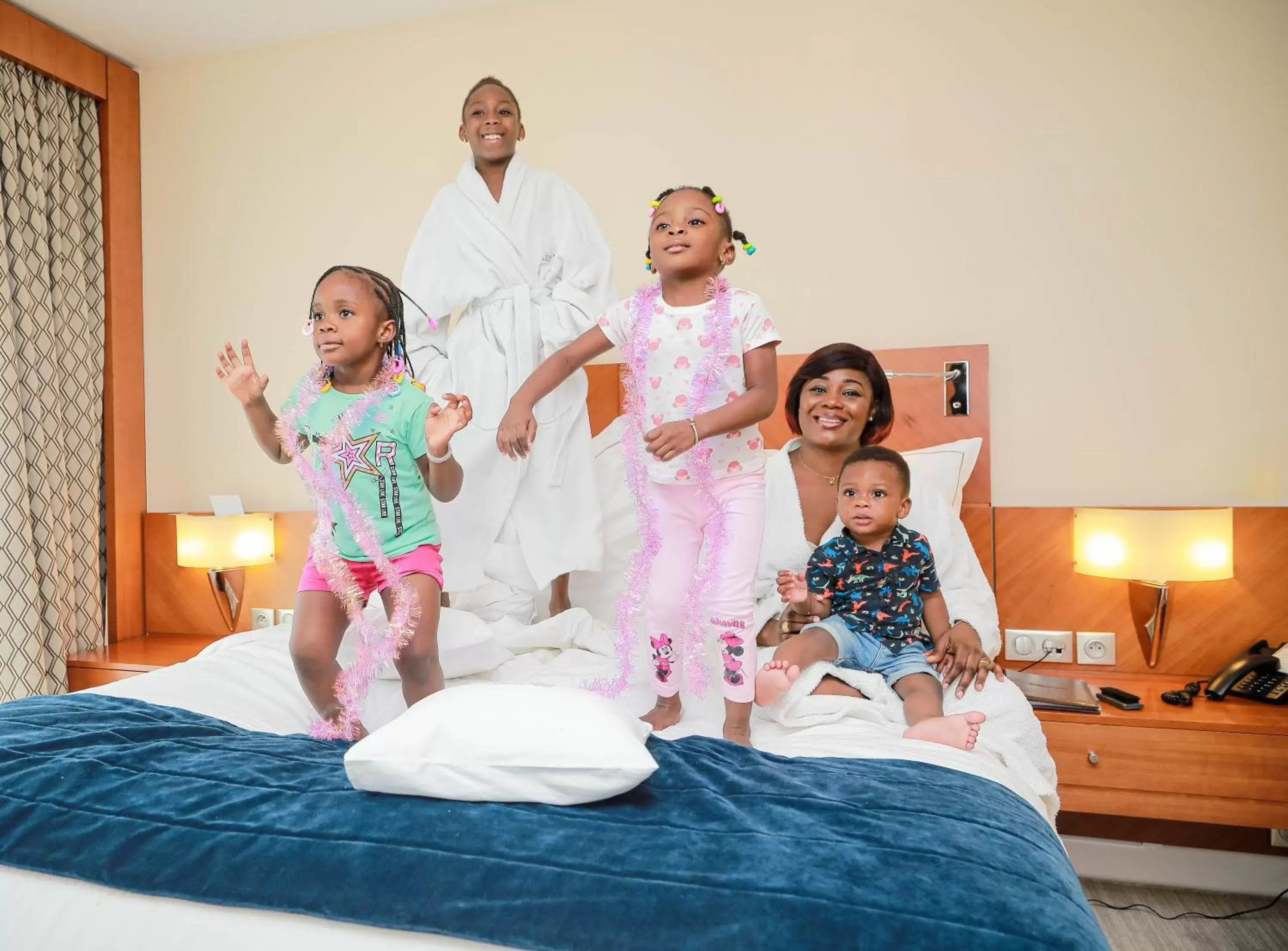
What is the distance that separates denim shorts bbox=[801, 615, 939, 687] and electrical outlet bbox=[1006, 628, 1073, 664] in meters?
0.87

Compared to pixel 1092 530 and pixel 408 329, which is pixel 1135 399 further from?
pixel 408 329

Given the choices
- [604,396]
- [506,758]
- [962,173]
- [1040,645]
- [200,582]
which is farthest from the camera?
[200,582]

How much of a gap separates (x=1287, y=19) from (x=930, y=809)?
103 inches

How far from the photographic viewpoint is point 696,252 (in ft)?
4.94

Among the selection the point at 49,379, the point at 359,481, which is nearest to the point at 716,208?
the point at 359,481

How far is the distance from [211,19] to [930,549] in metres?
3.04

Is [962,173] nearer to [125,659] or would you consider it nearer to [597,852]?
[597,852]

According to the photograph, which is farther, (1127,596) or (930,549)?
(1127,596)

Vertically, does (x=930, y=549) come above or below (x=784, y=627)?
above

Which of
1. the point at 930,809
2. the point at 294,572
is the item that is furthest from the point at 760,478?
the point at 294,572

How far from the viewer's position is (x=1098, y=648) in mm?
2432

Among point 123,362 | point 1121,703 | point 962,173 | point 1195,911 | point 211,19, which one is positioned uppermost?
point 211,19

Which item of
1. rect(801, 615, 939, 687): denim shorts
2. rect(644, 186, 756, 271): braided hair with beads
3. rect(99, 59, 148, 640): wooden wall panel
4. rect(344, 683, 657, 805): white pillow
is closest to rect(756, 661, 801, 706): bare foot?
rect(801, 615, 939, 687): denim shorts

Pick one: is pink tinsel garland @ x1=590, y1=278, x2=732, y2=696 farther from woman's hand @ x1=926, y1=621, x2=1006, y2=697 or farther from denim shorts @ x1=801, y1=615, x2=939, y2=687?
woman's hand @ x1=926, y1=621, x2=1006, y2=697
